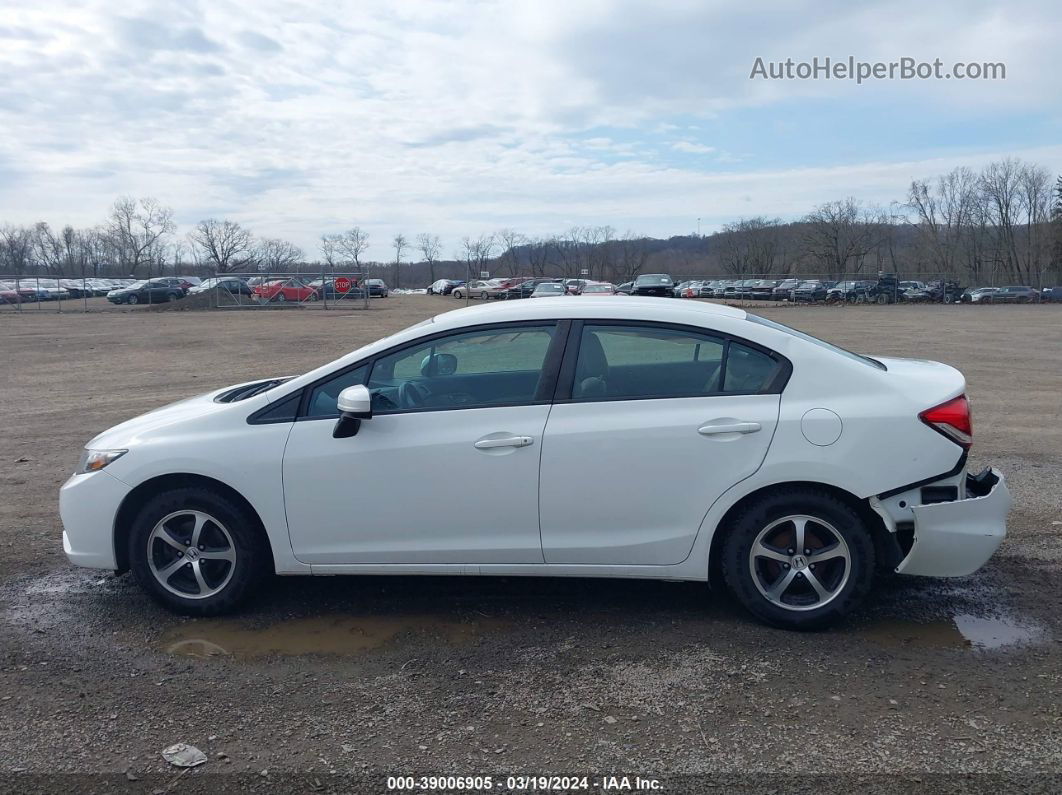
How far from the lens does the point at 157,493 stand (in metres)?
4.66

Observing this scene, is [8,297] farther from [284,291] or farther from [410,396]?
[410,396]

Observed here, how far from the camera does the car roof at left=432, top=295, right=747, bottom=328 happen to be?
4.65 metres

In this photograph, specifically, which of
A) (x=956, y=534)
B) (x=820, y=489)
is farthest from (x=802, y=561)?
(x=956, y=534)

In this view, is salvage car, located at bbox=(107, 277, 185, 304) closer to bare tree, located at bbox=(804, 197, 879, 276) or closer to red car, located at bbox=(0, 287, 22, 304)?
red car, located at bbox=(0, 287, 22, 304)

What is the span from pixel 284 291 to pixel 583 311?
45.8m

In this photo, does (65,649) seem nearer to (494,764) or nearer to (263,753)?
(263,753)

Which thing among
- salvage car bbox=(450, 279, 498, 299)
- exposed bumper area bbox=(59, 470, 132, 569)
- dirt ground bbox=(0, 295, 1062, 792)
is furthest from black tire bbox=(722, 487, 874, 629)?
salvage car bbox=(450, 279, 498, 299)

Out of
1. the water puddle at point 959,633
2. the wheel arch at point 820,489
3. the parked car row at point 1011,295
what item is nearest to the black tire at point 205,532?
the wheel arch at point 820,489

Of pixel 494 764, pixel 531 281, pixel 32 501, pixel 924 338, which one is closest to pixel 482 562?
pixel 494 764

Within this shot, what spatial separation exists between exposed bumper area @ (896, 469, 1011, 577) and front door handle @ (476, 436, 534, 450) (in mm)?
1891

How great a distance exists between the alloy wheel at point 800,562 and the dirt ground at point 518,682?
198mm

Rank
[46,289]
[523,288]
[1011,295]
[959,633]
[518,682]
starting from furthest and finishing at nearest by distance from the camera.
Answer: [1011,295] < [46,289] < [523,288] < [959,633] < [518,682]

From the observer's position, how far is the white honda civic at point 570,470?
4281 mm

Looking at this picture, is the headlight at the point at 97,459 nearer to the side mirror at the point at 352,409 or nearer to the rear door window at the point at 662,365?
the side mirror at the point at 352,409
